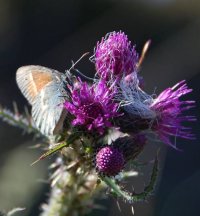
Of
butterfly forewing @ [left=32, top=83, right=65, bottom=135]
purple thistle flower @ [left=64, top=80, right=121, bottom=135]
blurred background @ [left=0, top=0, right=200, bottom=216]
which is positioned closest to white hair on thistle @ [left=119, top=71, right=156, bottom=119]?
purple thistle flower @ [left=64, top=80, right=121, bottom=135]

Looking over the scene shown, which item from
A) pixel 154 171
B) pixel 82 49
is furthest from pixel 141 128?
pixel 82 49

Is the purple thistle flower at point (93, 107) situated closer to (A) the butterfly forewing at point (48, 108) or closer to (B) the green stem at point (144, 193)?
(A) the butterfly forewing at point (48, 108)

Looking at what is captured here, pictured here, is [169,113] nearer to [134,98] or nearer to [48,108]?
[134,98]

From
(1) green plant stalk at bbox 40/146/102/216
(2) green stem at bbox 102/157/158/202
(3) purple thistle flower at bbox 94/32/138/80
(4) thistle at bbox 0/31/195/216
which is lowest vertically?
(2) green stem at bbox 102/157/158/202

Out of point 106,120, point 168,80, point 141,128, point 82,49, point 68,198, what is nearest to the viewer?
point 106,120

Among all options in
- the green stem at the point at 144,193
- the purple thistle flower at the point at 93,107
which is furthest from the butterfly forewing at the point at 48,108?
the green stem at the point at 144,193

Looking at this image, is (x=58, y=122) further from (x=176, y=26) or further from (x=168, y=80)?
(x=176, y=26)

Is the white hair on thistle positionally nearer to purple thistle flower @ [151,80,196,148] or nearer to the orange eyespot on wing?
purple thistle flower @ [151,80,196,148]
